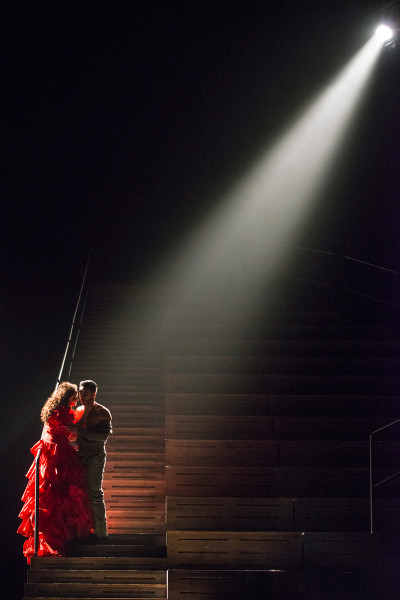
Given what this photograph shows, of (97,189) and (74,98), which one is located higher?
(74,98)

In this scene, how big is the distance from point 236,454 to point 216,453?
0.19 m

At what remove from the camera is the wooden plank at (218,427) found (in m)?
7.67

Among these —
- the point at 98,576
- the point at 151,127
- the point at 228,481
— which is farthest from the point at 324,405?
the point at 151,127

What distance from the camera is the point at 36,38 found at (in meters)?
13.1

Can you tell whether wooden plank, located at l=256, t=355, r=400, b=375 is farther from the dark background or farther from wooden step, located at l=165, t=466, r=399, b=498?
the dark background

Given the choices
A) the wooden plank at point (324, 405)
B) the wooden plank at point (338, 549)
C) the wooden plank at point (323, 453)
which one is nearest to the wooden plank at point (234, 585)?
the wooden plank at point (338, 549)

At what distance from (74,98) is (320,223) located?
4.93 meters

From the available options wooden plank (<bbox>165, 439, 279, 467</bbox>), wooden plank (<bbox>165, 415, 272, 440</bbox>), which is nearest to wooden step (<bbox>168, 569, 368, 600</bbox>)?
wooden plank (<bbox>165, 439, 279, 467</bbox>)

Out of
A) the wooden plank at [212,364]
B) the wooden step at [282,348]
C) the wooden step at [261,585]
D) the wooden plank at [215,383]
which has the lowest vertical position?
the wooden step at [261,585]

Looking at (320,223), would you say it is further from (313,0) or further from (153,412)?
(153,412)

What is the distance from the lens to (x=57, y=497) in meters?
6.24

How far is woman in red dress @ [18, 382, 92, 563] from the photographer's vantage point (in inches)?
245

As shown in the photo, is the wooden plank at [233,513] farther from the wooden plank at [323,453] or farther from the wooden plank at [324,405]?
the wooden plank at [324,405]

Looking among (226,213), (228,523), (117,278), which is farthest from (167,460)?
(226,213)
